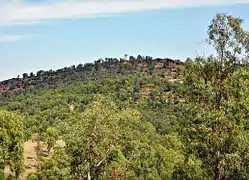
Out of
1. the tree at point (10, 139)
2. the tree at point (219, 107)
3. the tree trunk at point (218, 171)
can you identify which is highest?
the tree at point (219, 107)

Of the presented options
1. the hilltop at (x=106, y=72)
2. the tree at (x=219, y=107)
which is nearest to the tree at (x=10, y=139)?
the tree at (x=219, y=107)

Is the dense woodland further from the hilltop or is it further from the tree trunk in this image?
the hilltop

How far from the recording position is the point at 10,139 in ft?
116

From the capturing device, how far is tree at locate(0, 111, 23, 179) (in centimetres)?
3425

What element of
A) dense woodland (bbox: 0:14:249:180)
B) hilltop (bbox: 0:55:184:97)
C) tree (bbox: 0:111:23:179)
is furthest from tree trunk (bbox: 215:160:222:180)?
hilltop (bbox: 0:55:184:97)

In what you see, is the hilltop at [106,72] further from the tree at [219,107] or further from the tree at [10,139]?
the tree at [219,107]

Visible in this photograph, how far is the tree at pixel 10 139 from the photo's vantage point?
3425 centimetres

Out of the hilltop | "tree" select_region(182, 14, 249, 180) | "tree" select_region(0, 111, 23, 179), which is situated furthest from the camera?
the hilltop

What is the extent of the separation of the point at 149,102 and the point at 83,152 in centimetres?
10625

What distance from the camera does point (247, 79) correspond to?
47.5 ft

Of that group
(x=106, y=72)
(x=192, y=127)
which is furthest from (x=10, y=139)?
(x=106, y=72)

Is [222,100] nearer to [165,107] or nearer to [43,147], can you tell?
[43,147]

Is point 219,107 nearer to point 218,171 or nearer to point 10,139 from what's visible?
point 218,171

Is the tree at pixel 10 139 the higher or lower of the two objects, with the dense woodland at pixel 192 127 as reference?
lower
